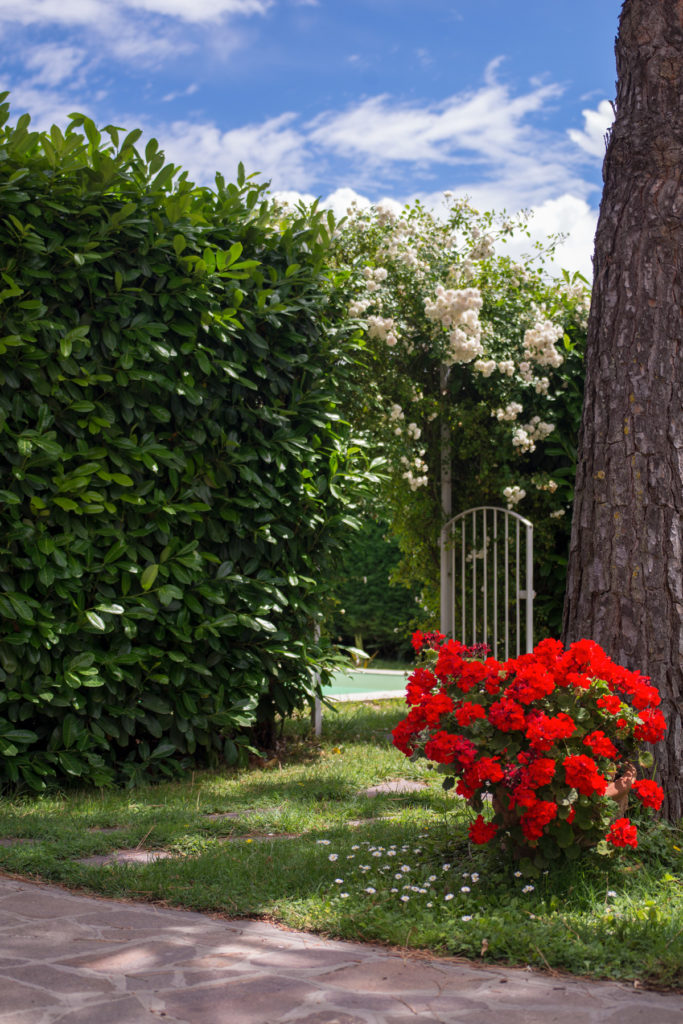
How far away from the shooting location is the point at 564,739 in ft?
11.8

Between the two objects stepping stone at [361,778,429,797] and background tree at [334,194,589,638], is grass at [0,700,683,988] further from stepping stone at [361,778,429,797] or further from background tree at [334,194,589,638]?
background tree at [334,194,589,638]

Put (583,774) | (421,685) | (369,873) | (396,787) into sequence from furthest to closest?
(396,787)
(421,685)
(369,873)
(583,774)

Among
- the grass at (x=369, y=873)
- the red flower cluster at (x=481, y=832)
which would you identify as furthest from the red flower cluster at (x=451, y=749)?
the grass at (x=369, y=873)

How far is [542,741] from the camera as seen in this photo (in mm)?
3461

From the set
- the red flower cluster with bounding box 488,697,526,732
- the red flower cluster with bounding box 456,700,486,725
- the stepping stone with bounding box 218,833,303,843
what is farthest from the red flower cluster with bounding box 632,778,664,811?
the stepping stone with bounding box 218,833,303,843

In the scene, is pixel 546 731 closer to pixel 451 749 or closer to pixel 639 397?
Result: pixel 451 749

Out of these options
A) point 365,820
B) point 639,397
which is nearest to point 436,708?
point 365,820

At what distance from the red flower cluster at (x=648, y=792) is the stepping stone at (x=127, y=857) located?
1984 millimetres

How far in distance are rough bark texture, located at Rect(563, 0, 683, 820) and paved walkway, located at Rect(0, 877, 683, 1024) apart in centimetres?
179

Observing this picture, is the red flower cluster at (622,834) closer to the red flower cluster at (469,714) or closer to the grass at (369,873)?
the grass at (369,873)

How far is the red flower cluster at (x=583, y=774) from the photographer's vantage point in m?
3.39

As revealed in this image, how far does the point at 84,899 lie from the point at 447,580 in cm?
454

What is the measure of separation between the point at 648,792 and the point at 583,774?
0.48 meters

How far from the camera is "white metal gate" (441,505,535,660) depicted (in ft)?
24.1
